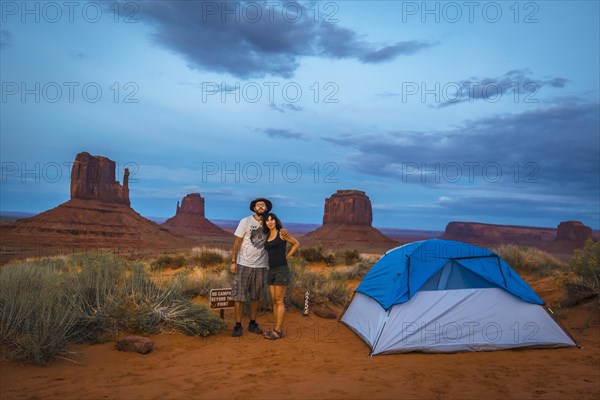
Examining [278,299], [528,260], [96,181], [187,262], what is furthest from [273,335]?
[96,181]

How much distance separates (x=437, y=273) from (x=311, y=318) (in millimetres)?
3385

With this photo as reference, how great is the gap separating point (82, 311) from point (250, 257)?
2.87 m

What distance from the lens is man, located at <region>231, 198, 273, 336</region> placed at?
7.71m

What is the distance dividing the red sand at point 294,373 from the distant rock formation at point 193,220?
281 feet

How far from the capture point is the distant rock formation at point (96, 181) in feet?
217

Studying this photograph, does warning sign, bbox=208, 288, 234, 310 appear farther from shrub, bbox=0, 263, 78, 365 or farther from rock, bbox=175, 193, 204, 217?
rock, bbox=175, 193, 204, 217

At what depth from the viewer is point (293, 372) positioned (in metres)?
5.99

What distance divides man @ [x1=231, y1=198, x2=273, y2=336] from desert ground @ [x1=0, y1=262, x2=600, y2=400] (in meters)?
0.80

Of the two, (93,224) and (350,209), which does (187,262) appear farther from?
(350,209)

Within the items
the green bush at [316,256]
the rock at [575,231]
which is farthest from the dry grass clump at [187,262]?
the rock at [575,231]

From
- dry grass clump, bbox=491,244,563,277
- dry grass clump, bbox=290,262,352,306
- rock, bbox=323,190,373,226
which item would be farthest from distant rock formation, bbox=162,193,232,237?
dry grass clump, bbox=290,262,352,306

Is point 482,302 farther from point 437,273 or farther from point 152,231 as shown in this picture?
point 152,231

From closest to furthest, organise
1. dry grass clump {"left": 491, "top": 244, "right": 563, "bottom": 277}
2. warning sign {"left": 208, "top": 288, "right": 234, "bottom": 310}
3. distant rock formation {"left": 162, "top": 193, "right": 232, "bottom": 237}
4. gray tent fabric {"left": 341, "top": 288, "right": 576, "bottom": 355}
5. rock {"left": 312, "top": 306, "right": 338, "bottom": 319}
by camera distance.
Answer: gray tent fabric {"left": 341, "top": 288, "right": 576, "bottom": 355}, warning sign {"left": 208, "top": 288, "right": 234, "bottom": 310}, rock {"left": 312, "top": 306, "right": 338, "bottom": 319}, dry grass clump {"left": 491, "top": 244, "right": 563, "bottom": 277}, distant rock formation {"left": 162, "top": 193, "right": 232, "bottom": 237}

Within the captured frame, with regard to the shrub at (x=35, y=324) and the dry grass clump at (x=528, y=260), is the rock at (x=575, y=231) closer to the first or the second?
the dry grass clump at (x=528, y=260)
